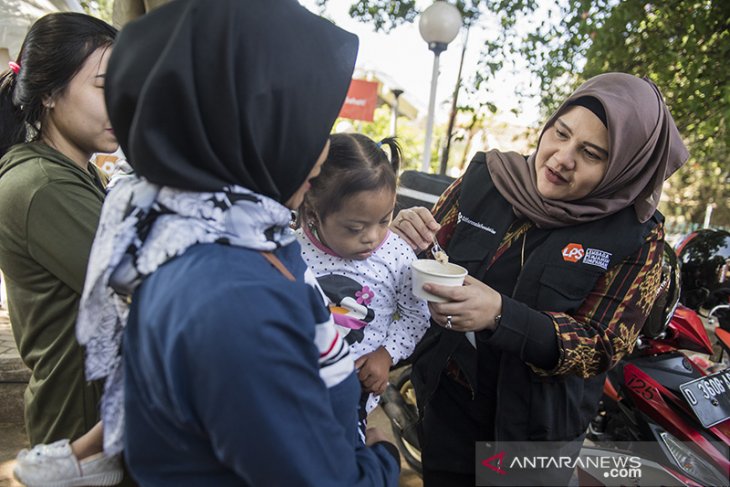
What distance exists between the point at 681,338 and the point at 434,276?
2.35 m

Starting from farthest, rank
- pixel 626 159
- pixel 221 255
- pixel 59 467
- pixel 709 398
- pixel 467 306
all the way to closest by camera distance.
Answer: pixel 709 398 → pixel 626 159 → pixel 467 306 → pixel 59 467 → pixel 221 255

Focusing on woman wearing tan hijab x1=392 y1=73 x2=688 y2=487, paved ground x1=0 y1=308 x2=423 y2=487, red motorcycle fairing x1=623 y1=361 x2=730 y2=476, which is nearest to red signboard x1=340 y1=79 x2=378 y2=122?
paved ground x1=0 y1=308 x2=423 y2=487

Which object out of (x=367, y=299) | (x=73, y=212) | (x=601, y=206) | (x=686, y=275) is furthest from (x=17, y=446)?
(x=686, y=275)

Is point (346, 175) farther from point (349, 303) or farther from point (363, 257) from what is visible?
point (349, 303)

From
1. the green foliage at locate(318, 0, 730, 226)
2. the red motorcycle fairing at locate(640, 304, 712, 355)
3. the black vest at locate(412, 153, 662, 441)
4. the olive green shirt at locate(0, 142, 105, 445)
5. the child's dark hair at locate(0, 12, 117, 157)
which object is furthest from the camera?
the green foliage at locate(318, 0, 730, 226)

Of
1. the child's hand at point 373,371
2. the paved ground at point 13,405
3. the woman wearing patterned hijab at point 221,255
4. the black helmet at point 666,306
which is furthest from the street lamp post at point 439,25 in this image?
Result: the woman wearing patterned hijab at point 221,255

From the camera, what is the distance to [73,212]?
145 cm

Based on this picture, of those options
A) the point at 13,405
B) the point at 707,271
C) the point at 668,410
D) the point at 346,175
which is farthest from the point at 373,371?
the point at 13,405

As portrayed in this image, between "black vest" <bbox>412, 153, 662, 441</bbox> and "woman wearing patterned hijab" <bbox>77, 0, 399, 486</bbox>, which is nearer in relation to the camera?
"woman wearing patterned hijab" <bbox>77, 0, 399, 486</bbox>

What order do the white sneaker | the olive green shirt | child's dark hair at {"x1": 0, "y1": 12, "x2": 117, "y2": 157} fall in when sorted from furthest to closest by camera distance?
child's dark hair at {"x1": 0, "y1": 12, "x2": 117, "y2": 157}
the olive green shirt
the white sneaker

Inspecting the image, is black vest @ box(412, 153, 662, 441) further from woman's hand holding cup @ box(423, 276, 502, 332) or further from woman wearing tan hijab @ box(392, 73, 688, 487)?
woman's hand holding cup @ box(423, 276, 502, 332)

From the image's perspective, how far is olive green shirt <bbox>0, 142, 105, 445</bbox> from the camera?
143 cm

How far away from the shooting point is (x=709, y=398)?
250cm

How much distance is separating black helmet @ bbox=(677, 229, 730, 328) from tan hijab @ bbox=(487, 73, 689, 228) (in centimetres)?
186
